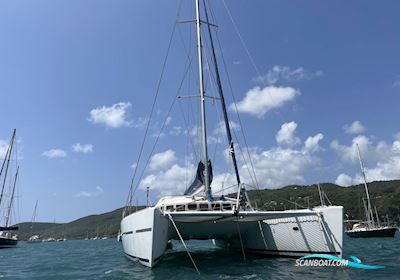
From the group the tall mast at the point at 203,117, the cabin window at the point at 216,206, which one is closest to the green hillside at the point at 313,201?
the tall mast at the point at 203,117

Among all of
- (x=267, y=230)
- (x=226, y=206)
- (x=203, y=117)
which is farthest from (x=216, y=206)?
(x=203, y=117)

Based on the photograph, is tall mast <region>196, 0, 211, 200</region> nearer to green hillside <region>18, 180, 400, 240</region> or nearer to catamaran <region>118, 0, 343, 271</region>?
catamaran <region>118, 0, 343, 271</region>

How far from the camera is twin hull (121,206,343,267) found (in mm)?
11552

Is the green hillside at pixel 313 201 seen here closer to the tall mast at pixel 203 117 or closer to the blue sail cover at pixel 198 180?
the blue sail cover at pixel 198 180

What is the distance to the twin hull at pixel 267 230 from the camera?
11.6 m

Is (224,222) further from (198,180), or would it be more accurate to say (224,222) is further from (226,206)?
(198,180)

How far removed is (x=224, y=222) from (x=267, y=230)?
5.63ft

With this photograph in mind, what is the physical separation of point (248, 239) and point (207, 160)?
3968 mm

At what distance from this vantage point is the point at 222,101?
1697cm

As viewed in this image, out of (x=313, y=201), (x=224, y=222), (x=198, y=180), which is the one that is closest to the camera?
(x=224, y=222)

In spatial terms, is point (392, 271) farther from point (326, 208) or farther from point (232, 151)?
point (232, 151)

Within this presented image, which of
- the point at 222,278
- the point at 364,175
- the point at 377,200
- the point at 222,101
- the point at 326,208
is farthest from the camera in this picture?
the point at 377,200

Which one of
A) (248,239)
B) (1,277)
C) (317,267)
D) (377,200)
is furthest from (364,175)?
(377,200)

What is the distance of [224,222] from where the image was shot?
45.4ft
